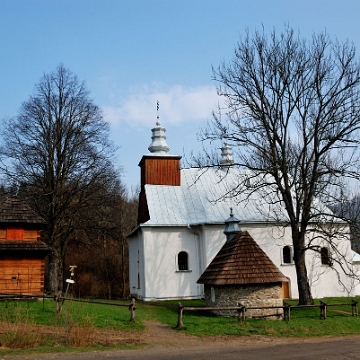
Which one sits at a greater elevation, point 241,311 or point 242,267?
point 242,267

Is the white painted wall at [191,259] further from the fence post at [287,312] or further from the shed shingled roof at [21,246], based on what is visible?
the fence post at [287,312]

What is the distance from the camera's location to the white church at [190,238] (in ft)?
85.7

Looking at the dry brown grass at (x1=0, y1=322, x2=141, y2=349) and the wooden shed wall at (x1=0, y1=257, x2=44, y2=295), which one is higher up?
the wooden shed wall at (x1=0, y1=257, x2=44, y2=295)

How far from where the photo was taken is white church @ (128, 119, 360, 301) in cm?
2611

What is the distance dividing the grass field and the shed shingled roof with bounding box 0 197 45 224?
12.1ft

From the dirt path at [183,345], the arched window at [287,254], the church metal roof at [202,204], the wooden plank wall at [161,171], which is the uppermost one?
the wooden plank wall at [161,171]

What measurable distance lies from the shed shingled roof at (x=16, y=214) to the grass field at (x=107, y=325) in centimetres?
370

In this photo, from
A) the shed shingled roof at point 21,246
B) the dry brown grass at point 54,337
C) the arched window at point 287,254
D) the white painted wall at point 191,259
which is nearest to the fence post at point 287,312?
the dry brown grass at point 54,337

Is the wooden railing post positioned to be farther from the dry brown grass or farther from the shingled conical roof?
the dry brown grass

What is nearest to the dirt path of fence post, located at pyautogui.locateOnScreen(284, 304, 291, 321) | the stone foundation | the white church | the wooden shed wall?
fence post, located at pyautogui.locateOnScreen(284, 304, 291, 321)

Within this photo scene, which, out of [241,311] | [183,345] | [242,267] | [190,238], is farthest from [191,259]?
[183,345]

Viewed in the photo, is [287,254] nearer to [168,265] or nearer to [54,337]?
[168,265]

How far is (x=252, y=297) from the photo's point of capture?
712 inches

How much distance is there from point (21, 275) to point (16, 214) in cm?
279
